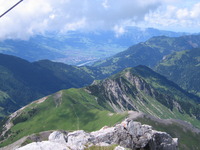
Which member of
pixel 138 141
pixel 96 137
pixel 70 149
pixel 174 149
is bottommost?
pixel 174 149

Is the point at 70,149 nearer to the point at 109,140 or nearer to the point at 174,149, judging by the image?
the point at 109,140

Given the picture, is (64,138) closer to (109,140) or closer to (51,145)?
(109,140)

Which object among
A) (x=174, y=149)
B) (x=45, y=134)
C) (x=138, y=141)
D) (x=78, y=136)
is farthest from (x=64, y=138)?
(x=45, y=134)

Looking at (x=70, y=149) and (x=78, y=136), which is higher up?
(x=70, y=149)

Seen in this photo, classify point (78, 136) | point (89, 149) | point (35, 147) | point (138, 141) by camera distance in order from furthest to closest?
1. point (138, 141)
2. point (78, 136)
3. point (89, 149)
4. point (35, 147)

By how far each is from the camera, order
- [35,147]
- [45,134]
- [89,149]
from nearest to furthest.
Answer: [35,147]
[89,149]
[45,134]

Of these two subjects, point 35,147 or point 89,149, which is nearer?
Result: point 35,147

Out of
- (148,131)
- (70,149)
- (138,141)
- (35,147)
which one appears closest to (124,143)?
(138,141)

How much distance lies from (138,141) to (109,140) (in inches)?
361

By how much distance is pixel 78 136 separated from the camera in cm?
6738

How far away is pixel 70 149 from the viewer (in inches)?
1994

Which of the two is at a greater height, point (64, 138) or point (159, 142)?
point (64, 138)

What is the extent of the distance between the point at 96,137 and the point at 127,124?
1209cm

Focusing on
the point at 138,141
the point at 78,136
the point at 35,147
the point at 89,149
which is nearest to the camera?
the point at 35,147
